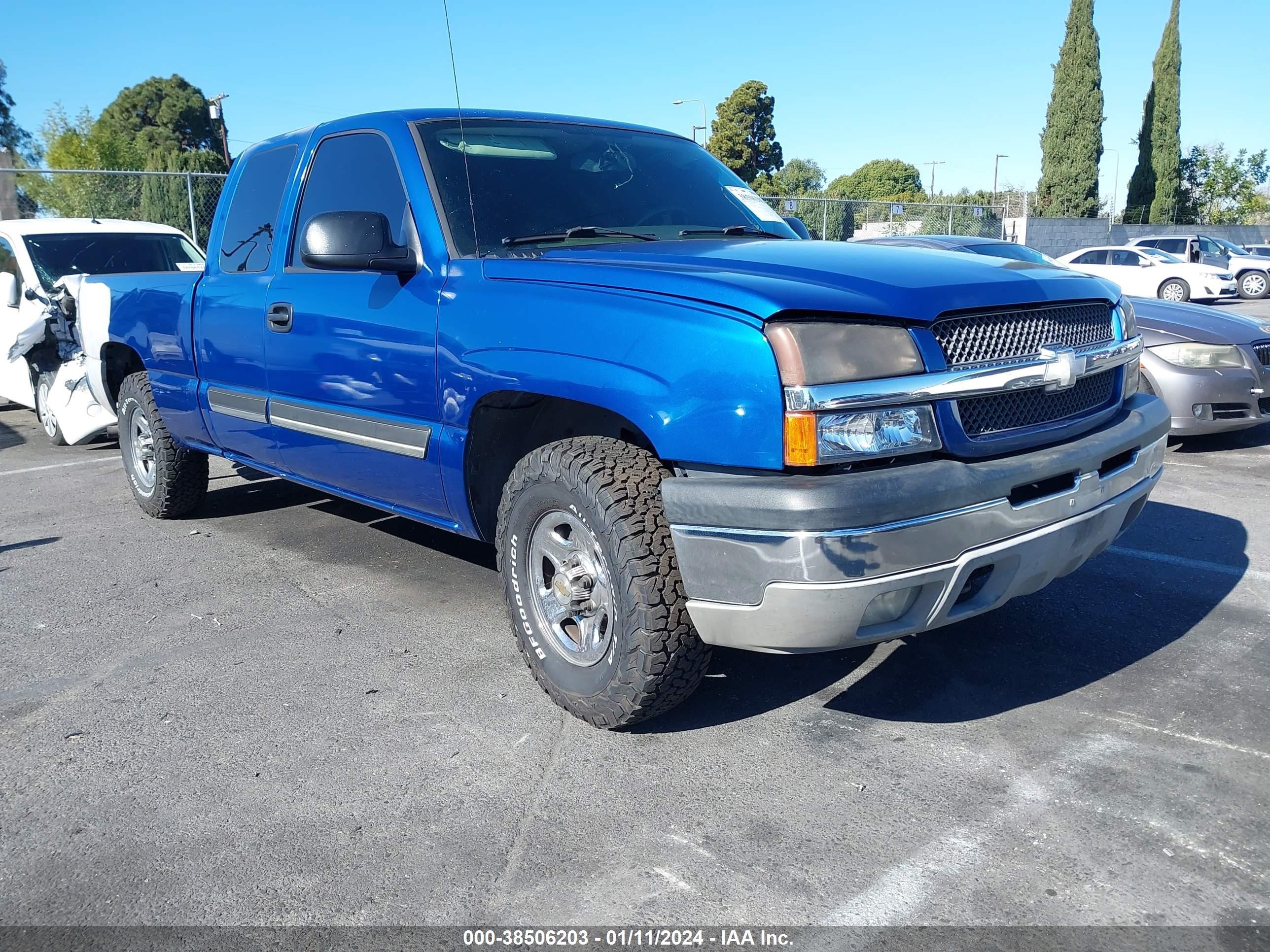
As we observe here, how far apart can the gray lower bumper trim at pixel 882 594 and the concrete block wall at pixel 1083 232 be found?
29.2 m

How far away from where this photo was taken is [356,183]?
161 inches

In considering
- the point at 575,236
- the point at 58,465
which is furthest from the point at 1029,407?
the point at 58,465

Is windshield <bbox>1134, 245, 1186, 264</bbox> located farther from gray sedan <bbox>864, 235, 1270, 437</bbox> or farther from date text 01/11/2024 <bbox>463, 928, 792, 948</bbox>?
date text 01/11/2024 <bbox>463, 928, 792, 948</bbox>

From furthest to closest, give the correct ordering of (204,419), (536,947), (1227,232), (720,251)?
(1227,232) < (204,419) < (720,251) < (536,947)

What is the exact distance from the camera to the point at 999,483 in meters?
2.72

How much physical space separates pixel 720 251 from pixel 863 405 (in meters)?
0.99

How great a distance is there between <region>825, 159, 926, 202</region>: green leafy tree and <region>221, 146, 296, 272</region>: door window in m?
124

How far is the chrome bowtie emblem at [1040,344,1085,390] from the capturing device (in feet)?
9.66

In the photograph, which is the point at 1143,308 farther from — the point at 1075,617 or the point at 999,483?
the point at 999,483

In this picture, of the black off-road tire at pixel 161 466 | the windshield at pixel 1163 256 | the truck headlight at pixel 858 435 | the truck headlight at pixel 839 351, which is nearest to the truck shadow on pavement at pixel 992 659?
the truck headlight at pixel 858 435

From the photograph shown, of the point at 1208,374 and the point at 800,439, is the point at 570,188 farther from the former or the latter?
the point at 1208,374

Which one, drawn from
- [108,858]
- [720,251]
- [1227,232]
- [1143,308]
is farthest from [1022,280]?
[1227,232]

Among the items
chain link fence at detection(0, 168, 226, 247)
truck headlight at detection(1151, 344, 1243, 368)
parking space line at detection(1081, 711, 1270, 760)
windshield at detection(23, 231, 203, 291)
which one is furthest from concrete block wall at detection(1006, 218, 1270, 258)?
parking space line at detection(1081, 711, 1270, 760)

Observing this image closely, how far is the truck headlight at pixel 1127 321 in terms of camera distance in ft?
11.5
